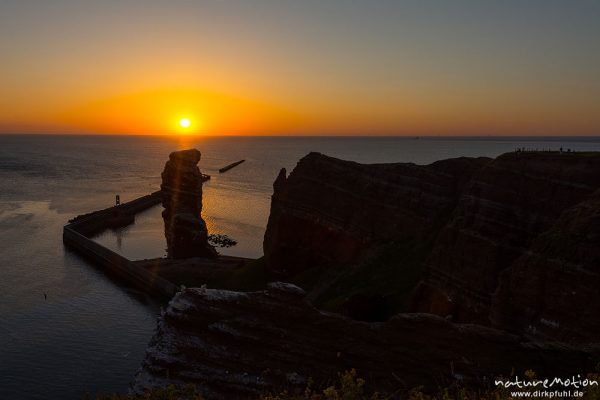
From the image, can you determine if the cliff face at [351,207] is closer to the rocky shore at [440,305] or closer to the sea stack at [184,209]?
the rocky shore at [440,305]

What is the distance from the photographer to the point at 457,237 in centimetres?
3091

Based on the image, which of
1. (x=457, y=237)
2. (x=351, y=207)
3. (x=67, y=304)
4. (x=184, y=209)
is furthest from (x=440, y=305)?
(x=184, y=209)

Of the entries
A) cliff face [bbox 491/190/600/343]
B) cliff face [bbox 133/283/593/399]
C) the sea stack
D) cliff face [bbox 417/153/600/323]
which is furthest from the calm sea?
cliff face [bbox 491/190/600/343]

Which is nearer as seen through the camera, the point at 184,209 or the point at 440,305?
the point at 440,305

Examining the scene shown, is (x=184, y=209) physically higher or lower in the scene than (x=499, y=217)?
lower

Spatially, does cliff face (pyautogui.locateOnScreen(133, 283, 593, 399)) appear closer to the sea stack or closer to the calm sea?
the calm sea

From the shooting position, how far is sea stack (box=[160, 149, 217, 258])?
69.5 m

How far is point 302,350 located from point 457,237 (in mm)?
17093

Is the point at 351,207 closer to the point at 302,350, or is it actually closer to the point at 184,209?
the point at 184,209

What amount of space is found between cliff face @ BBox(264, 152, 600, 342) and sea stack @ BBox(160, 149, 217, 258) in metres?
16.7

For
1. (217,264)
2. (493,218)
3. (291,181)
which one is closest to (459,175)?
(493,218)

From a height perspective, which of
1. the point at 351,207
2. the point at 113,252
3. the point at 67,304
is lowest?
the point at 67,304

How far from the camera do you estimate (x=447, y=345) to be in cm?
1727

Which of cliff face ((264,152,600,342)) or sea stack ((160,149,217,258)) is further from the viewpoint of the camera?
sea stack ((160,149,217,258))
